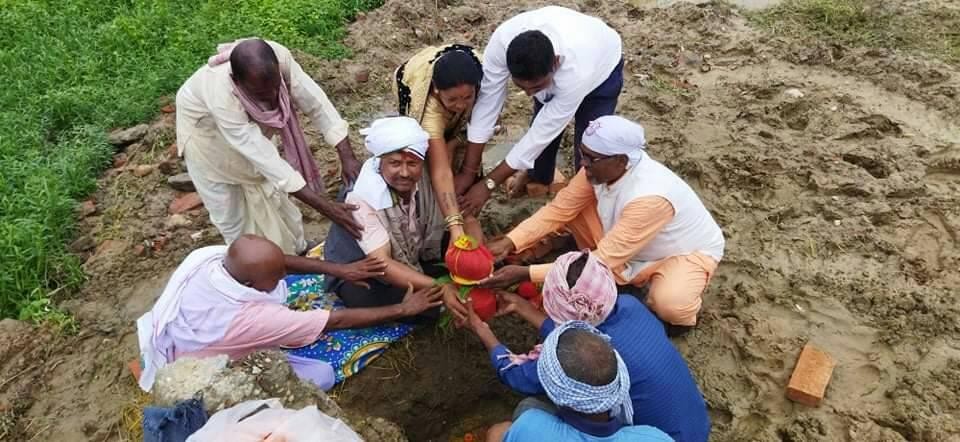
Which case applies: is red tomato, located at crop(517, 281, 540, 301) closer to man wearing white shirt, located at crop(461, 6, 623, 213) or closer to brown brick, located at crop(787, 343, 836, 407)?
man wearing white shirt, located at crop(461, 6, 623, 213)

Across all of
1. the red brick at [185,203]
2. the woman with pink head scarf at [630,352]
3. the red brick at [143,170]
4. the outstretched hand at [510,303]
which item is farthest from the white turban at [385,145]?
the red brick at [143,170]

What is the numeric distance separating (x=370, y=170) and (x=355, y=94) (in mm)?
3108

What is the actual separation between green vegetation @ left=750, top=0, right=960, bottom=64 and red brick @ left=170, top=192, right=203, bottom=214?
6.01 metres

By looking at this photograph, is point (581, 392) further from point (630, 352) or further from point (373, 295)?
point (373, 295)

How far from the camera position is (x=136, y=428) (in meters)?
3.58

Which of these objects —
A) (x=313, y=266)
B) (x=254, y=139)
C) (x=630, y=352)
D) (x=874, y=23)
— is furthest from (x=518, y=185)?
(x=874, y=23)

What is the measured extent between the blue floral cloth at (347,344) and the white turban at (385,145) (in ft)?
2.79

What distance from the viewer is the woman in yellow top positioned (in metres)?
3.58

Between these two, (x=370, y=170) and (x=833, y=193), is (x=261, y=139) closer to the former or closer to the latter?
(x=370, y=170)

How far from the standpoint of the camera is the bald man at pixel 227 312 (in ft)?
9.84

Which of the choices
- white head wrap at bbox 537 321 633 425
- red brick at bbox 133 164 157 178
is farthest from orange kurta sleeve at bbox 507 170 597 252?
red brick at bbox 133 164 157 178

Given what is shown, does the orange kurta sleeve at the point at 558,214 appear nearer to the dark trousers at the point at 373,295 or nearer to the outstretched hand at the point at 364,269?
the dark trousers at the point at 373,295

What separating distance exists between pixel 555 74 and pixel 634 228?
3.44ft

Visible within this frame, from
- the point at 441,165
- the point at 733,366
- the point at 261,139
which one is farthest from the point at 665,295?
the point at 261,139
